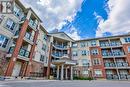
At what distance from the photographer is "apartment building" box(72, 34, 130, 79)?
29547mm

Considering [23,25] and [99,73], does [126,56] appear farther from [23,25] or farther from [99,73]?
[23,25]

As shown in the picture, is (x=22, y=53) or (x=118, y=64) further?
(x=118, y=64)

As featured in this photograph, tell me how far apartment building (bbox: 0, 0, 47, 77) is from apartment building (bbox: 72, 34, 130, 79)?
13028 millimetres

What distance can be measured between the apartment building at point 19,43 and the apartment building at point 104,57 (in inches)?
513

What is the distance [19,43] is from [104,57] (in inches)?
922

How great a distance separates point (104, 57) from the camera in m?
31.6

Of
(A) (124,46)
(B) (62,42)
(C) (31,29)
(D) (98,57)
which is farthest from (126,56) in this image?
(C) (31,29)

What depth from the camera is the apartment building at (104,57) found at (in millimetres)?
29547

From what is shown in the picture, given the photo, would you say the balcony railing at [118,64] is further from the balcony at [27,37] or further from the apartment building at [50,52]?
the balcony at [27,37]

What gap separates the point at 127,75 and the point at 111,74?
3842mm

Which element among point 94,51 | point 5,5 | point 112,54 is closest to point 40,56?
point 5,5

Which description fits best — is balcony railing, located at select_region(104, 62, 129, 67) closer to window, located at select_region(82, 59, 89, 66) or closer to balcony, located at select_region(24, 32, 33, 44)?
window, located at select_region(82, 59, 89, 66)

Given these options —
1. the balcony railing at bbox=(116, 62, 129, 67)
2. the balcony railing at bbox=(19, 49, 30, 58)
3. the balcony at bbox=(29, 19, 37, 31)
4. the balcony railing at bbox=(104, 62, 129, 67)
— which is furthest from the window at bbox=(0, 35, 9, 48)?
the balcony railing at bbox=(116, 62, 129, 67)

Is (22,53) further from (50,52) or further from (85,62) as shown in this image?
(85,62)
